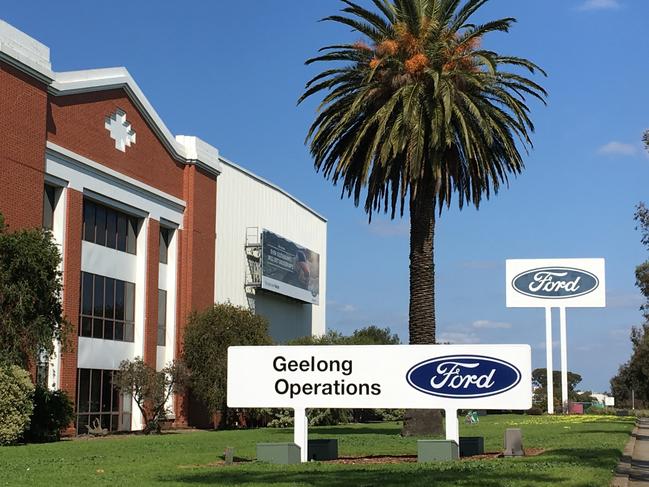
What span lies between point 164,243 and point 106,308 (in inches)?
294

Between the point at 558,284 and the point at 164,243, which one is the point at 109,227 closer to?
the point at 164,243

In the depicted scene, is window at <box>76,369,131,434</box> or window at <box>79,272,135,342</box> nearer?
window at <box>76,369,131,434</box>

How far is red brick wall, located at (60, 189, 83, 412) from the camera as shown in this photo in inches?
1527

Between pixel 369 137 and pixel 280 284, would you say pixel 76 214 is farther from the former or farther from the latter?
pixel 280 284

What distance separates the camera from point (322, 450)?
2195 centimetres

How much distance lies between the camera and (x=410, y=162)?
3138 centimetres

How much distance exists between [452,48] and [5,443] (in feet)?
63.6

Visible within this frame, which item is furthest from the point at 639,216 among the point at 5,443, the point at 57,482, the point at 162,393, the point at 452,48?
the point at 57,482

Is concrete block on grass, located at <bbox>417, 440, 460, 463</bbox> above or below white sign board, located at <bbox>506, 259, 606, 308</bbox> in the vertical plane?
below

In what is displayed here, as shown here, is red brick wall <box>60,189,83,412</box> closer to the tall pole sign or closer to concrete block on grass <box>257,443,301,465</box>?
concrete block on grass <box>257,443,301,465</box>

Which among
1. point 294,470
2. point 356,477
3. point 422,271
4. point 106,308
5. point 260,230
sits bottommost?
point 294,470

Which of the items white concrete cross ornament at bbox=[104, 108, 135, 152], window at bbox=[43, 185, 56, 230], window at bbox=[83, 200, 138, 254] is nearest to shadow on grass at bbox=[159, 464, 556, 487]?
window at bbox=[43, 185, 56, 230]

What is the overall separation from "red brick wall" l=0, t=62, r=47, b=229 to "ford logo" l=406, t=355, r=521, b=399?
19335 millimetres

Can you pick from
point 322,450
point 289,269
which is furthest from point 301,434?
point 289,269
